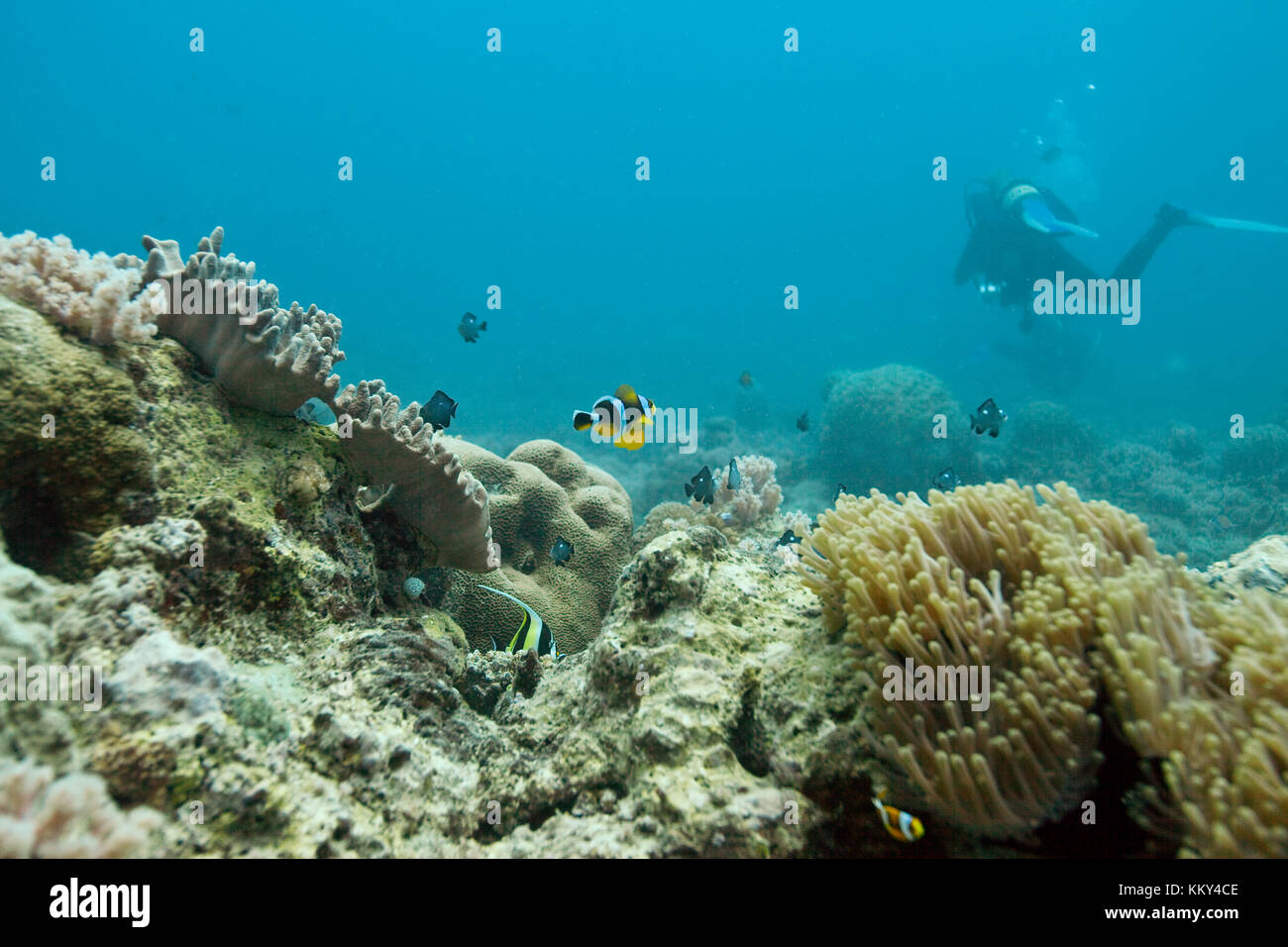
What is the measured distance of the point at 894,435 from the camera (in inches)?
600

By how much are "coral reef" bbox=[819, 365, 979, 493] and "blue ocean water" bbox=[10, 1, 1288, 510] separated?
36434 mm

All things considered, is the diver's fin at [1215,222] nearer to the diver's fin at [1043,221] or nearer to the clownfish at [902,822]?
the diver's fin at [1043,221]

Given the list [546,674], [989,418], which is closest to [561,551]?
[546,674]

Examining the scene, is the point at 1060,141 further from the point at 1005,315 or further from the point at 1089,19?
the point at 1089,19

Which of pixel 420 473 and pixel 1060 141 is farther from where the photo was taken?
pixel 1060 141

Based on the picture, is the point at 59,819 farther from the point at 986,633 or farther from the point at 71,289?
the point at 986,633

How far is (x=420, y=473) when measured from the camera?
315 cm

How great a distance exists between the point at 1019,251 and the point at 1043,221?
127 inches

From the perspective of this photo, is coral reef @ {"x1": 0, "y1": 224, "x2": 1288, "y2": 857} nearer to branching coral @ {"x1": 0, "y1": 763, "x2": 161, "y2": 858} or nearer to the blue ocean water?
branching coral @ {"x1": 0, "y1": 763, "x2": 161, "y2": 858}

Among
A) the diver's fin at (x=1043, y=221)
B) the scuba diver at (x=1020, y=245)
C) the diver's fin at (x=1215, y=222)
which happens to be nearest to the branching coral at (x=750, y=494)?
the diver's fin at (x=1043, y=221)

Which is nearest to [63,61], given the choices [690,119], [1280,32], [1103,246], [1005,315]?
[690,119]

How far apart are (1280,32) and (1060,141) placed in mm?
57438

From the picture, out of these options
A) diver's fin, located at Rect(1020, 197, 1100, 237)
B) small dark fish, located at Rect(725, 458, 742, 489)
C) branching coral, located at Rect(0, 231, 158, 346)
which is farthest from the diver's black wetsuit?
branching coral, located at Rect(0, 231, 158, 346)

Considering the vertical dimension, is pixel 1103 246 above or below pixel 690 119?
below
